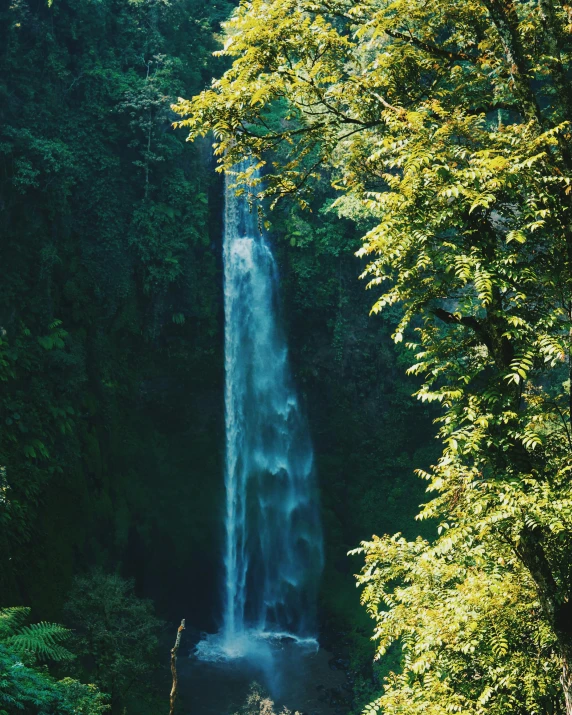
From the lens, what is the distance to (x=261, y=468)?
67.3ft

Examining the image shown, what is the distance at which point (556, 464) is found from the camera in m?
5.45

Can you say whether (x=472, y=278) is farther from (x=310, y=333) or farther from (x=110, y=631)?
(x=310, y=333)

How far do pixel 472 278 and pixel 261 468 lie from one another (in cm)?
1640

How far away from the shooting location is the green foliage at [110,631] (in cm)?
1262

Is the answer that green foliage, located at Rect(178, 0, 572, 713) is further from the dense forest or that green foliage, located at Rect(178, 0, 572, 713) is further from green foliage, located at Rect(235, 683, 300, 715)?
green foliage, located at Rect(235, 683, 300, 715)

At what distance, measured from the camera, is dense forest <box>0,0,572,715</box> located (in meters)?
5.18

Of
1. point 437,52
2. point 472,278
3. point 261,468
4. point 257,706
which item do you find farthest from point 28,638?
point 261,468

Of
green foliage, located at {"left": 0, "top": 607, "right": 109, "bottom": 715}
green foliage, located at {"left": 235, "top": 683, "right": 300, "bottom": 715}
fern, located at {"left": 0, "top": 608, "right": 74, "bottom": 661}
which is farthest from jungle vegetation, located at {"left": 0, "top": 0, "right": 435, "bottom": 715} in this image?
green foliage, located at {"left": 0, "top": 607, "right": 109, "bottom": 715}

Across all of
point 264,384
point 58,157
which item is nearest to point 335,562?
point 264,384

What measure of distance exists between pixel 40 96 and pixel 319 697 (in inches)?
717

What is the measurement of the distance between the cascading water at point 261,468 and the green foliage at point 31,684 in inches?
452

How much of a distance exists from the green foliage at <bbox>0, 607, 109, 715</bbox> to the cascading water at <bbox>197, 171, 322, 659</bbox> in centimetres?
1147

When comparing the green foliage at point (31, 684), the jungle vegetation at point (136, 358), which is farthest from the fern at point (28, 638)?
the jungle vegetation at point (136, 358)

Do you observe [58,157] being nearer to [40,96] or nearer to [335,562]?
[40,96]
